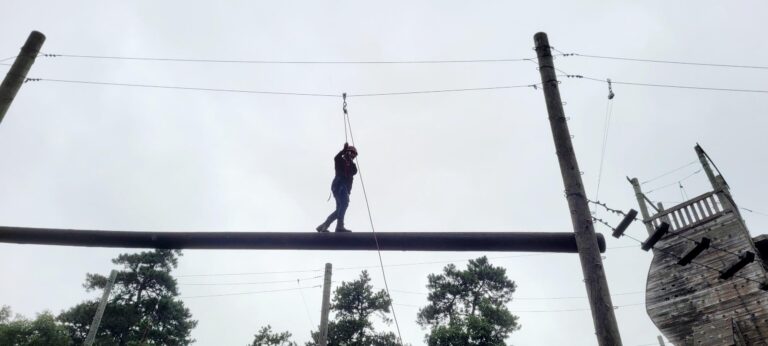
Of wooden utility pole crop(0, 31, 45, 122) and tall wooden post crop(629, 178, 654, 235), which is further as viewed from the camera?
tall wooden post crop(629, 178, 654, 235)

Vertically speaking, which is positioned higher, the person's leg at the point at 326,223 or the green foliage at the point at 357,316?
the green foliage at the point at 357,316

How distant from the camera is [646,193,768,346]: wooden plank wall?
13445 mm

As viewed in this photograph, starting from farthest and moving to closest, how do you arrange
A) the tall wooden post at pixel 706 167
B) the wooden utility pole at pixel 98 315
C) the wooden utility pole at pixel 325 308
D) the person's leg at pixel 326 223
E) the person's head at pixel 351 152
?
1. the wooden utility pole at pixel 98 315
2. the wooden utility pole at pixel 325 308
3. the tall wooden post at pixel 706 167
4. the person's head at pixel 351 152
5. the person's leg at pixel 326 223

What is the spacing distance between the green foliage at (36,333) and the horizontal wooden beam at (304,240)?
38.3 metres

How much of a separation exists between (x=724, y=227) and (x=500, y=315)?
2239 centimetres

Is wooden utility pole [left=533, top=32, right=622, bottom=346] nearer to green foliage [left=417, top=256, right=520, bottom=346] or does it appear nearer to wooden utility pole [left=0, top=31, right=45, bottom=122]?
wooden utility pole [left=0, top=31, right=45, bottom=122]

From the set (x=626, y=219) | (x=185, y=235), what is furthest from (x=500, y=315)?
(x=185, y=235)

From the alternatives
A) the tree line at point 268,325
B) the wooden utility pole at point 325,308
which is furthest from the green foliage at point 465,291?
the wooden utility pole at point 325,308

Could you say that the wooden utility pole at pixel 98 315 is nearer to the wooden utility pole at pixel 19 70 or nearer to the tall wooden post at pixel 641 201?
the wooden utility pole at pixel 19 70

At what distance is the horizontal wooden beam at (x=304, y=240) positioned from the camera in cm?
650

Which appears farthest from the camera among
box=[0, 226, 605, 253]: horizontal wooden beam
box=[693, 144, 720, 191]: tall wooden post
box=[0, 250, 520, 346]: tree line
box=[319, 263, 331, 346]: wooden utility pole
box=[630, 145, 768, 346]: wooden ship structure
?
box=[0, 250, 520, 346]: tree line

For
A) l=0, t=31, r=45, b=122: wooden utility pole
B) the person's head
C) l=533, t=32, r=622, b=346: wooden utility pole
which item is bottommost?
l=533, t=32, r=622, b=346: wooden utility pole

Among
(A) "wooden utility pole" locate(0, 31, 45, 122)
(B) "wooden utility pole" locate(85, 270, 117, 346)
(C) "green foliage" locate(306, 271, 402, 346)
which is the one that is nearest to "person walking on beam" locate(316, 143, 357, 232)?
(A) "wooden utility pole" locate(0, 31, 45, 122)

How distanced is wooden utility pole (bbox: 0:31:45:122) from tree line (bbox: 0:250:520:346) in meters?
29.6
